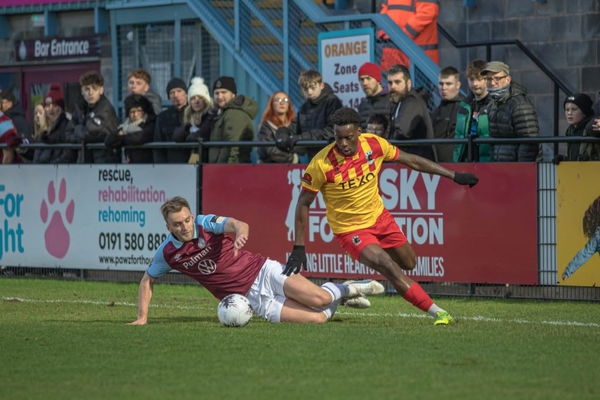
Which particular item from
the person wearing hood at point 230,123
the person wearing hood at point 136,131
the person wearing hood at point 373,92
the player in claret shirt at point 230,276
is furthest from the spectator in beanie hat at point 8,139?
the player in claret shirt at point 230,276

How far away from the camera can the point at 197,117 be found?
16.2 m

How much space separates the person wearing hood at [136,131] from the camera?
16.3 meters

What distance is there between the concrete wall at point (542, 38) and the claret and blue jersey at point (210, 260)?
7.32 m

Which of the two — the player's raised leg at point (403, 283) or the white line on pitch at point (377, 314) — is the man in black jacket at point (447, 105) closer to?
the white line on pitch at point (377, 314)

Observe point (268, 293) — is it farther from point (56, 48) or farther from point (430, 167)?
point (56, 48)

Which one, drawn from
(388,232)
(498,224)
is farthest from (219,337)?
(498,224)

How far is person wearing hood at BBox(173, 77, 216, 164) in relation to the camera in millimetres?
15977

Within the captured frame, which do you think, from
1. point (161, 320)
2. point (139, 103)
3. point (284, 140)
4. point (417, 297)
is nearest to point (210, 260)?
point (161, 320)

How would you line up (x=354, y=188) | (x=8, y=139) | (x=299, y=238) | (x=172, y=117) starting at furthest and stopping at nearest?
(x=8, y=139) → (x=172, y=117) → (x=354, y=188) → (x=299, y=238)

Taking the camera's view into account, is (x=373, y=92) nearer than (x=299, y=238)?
No

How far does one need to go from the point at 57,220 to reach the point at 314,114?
395 centimetres

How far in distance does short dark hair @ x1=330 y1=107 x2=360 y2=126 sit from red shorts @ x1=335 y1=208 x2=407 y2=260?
0.99 metres

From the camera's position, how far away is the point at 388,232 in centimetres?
1166

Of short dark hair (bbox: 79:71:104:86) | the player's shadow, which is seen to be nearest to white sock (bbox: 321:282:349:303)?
the player's shadow
